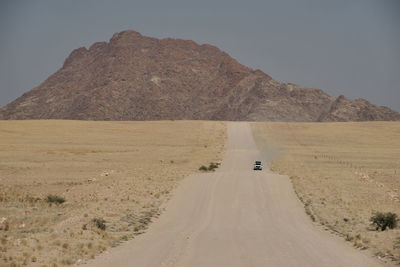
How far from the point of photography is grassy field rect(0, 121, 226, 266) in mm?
15734

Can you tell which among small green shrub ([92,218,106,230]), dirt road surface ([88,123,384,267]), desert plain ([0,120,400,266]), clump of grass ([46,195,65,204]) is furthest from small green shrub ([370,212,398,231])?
clump of grass ([46,195,65,204])

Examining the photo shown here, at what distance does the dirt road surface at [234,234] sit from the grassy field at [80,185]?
1.24m

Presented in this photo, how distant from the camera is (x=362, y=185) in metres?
36.1

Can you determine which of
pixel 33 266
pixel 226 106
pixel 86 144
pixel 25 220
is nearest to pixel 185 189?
pixel 25 220

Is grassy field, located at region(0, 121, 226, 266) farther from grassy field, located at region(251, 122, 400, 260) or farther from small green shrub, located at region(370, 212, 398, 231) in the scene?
small green shrub, located at region(370, 212, 398, 231)

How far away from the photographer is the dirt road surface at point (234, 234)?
47.1 ft

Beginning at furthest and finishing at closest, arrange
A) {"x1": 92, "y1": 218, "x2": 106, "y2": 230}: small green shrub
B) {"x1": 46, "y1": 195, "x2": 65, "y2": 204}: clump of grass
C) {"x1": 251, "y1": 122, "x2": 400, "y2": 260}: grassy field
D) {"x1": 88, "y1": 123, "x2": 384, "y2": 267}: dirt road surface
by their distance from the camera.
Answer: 1. {"x1": 46, "y1": 195, "x2": 65, "y2": 204}: clump of grass
2. {"x1": 251, "y1": 122, "x2": 400, "y2": 260}: grassy field
3. {"x1": 92, "y1": 218, "x2": 106, "y2": 230}: small green shrub
4. {"x1": 88, "y1": 123, "x2": 384, "y2": 267}: dirt road surface

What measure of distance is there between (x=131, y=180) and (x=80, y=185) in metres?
3.68

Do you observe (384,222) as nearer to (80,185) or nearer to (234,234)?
(234,234)

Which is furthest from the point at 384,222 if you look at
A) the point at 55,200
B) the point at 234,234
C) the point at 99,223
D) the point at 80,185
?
the point at 80,185

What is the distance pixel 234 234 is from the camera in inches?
731

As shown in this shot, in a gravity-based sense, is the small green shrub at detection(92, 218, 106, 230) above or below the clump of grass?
above

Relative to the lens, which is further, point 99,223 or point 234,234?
point 99,223

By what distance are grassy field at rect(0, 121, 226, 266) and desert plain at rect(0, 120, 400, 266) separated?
0.22ft
